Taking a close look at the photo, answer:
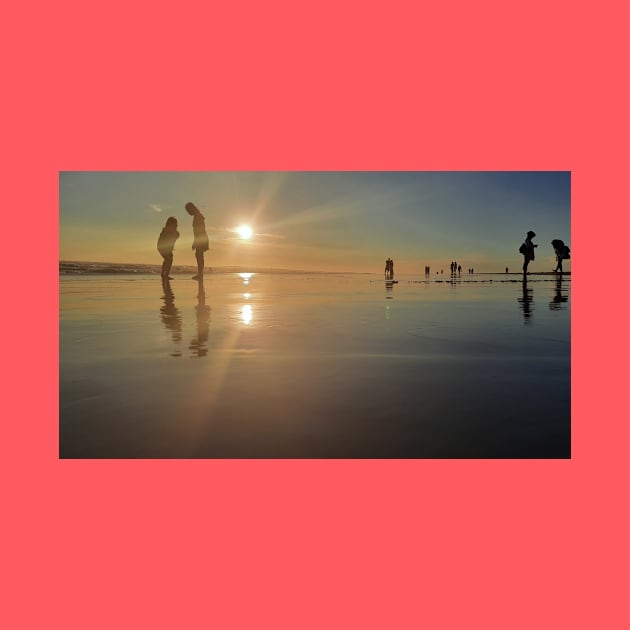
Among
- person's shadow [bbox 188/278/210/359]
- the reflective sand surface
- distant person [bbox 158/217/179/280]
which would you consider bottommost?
the reflective sand surface

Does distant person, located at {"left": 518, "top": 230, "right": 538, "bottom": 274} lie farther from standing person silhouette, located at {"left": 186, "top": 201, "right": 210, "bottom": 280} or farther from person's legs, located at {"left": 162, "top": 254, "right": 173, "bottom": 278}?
person's legs, located at {"left": 162, "top": 254, "right": 173, "bottom": 278}

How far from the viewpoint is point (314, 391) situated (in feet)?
18.8

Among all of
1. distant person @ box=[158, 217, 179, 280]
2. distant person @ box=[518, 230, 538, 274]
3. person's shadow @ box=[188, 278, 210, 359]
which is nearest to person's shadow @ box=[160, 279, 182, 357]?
person's shadow @ box=[188, 278, 210, 359]

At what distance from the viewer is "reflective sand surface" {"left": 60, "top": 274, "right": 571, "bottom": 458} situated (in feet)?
14.7

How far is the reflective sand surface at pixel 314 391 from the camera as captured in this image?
14.7ft

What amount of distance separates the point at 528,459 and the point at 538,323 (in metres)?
7.46

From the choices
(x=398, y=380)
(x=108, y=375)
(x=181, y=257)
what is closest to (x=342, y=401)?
(x=398, y=380)

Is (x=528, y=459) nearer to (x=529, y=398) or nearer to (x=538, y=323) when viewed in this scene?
(x=529, y=398)

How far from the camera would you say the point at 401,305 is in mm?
16031

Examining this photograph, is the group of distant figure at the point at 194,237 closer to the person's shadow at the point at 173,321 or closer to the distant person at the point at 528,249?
the person's shadow at the point at 173,321

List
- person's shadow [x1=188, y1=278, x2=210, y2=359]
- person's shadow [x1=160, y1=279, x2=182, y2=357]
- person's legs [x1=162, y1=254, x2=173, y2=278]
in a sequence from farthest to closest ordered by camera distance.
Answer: person's legs [x1=162, y1=254, x2=173, y2=278]
person's shadow [x1=160, y1=279, x2=182, y2=357]
person's shadow [x1=188, y1=278, x2=210, y2=359]

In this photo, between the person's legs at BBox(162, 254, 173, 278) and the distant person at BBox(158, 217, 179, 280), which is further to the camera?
the person's legs at BBox(162, 254, 173, 278)

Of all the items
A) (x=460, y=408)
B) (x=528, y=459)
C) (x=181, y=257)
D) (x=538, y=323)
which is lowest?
(x=528, y=459)

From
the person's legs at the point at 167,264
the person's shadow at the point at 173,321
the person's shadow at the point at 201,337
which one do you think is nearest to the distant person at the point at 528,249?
the person's shadow at the point at 201,337
